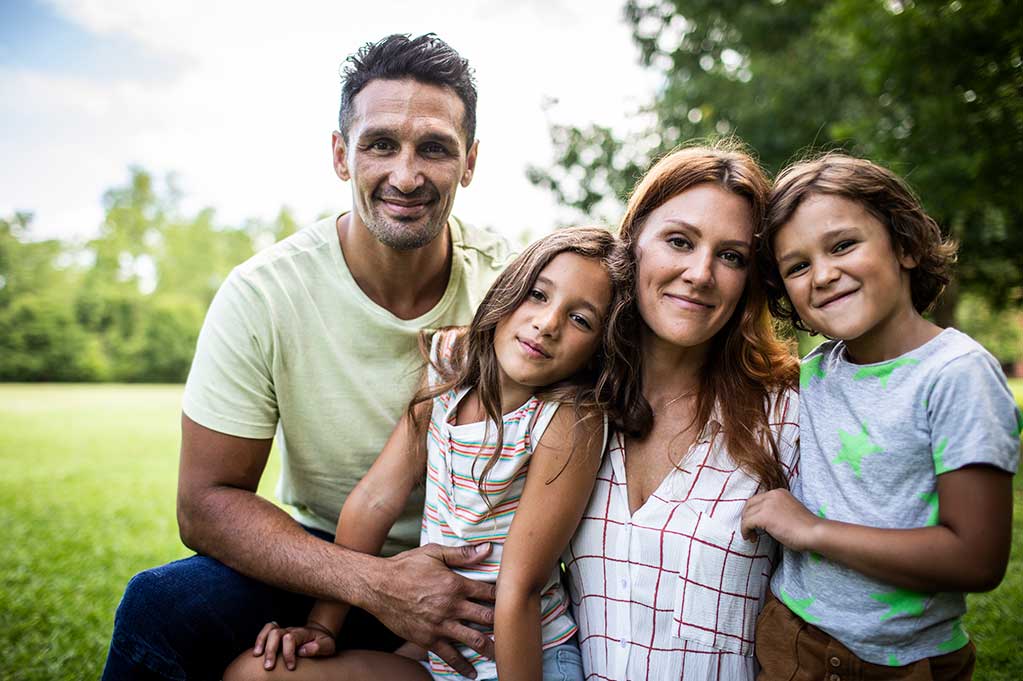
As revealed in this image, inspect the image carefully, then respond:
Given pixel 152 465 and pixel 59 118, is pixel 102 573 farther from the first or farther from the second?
pixel 59 118

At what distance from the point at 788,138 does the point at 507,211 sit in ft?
48.2

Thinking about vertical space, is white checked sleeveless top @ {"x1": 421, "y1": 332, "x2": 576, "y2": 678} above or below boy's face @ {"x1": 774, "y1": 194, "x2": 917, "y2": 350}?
below

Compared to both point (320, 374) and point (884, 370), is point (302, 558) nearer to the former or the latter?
point (320, 374)

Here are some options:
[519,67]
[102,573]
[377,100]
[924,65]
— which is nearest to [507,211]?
[519,67]

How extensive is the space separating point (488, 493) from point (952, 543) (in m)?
1.20

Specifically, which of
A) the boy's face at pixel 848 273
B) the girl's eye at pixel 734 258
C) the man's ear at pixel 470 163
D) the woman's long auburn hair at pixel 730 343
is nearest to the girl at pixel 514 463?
the woman's long auburn hair at pixel 730 343

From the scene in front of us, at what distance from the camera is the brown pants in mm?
1833

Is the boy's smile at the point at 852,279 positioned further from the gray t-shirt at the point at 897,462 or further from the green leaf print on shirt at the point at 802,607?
the green leaf print on shirt at the point at 802,607

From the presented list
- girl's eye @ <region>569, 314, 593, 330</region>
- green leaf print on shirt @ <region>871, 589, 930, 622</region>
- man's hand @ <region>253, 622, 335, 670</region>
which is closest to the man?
man's hand @ <region>253, 622, 335, 670</region>

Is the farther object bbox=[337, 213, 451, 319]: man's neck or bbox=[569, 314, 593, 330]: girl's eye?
bbox=[337, 213, 451, 319]: man's neck

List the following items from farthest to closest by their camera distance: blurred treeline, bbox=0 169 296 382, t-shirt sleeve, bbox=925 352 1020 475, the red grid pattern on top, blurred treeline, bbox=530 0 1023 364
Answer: blurred treeline, bbox=0 169 296 382
blurred treeline, bbox=530 0 1023 364
the red grid pattern on top
t-shirt sleeve, bbox=925 352 1020 475

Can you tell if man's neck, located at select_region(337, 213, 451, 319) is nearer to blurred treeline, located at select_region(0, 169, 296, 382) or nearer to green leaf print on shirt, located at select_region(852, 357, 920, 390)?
green leaf print on shirt, located at select_region(852, 357, 920, 390)

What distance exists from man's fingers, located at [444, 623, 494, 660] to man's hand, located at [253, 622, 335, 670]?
1.34ft

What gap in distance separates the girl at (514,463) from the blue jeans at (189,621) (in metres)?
0.20
